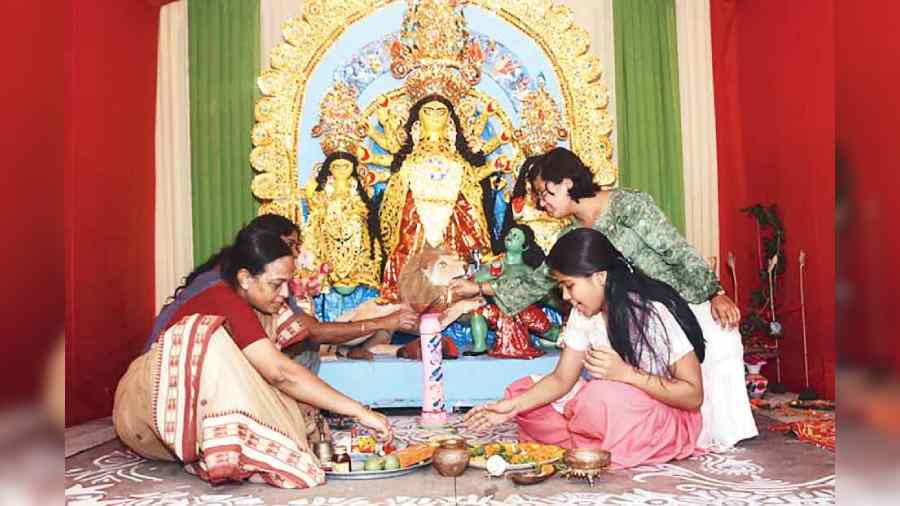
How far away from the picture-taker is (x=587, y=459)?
10.3 feet

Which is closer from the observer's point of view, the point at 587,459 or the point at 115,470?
the point at 587,459

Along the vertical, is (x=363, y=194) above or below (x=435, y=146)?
below

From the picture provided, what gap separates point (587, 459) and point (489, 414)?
51cm

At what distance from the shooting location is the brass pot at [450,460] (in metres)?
3.34

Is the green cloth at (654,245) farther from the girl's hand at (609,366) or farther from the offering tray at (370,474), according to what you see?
the offering tray at (370,474)

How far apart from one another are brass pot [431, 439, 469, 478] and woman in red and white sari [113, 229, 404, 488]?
0.74ft

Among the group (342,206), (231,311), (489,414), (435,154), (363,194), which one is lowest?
(489,414)

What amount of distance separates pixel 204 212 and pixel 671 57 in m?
3.79

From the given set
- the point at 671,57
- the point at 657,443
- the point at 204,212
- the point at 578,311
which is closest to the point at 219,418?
the point at 578,311

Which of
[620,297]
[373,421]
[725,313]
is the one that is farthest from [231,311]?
[725,313]

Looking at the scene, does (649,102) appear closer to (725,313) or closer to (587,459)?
(725,313)
